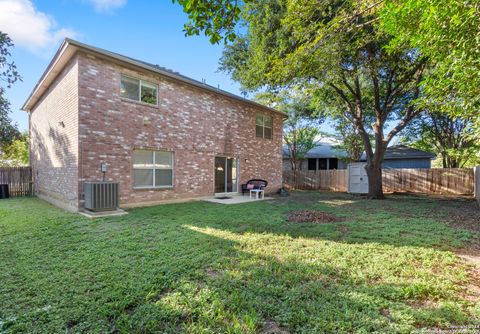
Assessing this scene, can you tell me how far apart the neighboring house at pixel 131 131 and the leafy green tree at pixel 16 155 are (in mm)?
11537

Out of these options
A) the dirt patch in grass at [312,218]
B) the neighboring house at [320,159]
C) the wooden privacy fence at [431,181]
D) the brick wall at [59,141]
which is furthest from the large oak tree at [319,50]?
the neighboring house at [320,159]

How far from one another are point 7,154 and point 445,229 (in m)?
31.9

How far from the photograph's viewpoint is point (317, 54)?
6.80m

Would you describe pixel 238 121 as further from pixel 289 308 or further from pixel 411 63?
pixel 289 308

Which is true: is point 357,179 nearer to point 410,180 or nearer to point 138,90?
point 410,180

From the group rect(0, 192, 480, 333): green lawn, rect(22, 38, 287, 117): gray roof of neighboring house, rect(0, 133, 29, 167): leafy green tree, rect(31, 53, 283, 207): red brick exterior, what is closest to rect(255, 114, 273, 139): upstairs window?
rect(31, 53, 283, 207): red brick exterior

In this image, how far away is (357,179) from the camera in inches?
598

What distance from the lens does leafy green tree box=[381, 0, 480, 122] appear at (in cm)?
327

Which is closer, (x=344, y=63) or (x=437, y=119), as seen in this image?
(x=344, y=63)

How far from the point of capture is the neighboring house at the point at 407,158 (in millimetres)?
20953

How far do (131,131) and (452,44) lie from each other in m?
8.81

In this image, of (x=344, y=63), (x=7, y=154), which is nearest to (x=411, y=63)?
(x=344, y=63)

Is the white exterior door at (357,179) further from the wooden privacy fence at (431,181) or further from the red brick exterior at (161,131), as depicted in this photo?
the red brick exterior at (161,131)

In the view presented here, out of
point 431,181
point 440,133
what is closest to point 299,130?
point 431,181
